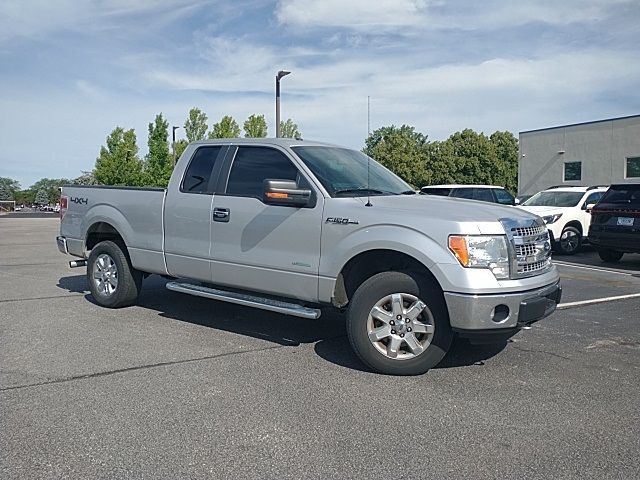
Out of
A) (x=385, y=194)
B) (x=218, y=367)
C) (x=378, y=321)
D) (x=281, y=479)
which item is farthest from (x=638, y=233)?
(x=281, y=479)

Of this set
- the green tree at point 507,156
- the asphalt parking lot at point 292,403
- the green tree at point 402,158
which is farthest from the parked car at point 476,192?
the green tree at point 507,156

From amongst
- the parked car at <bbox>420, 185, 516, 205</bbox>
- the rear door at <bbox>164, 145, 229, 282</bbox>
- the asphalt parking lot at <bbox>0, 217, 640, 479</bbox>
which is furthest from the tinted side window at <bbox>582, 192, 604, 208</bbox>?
the rear door at <bbox>164, 145, 229, 282</bbox>

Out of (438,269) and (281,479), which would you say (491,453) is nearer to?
(281,479)

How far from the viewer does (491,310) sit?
4766 mm

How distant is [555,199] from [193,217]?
38.3 feet

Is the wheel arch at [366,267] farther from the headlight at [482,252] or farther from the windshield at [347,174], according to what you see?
the windshield at [347,174]

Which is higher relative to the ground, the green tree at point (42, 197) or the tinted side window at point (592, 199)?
the green tree at point (42, 197)

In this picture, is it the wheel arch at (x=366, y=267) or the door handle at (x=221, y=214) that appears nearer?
the wheel arch at (x=366, y=267)

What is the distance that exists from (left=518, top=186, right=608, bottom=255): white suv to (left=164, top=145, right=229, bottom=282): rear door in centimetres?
972

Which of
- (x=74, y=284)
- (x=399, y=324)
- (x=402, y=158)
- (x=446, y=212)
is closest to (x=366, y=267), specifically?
Result: (x=399, y=324)

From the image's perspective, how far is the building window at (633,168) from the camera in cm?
3137

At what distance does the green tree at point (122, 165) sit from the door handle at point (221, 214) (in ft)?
95.5

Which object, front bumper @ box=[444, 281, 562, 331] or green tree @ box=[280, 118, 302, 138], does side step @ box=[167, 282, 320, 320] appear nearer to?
front bumper @ box=[444, 281, 562, 331]

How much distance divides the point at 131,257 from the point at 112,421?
11.3 ft
